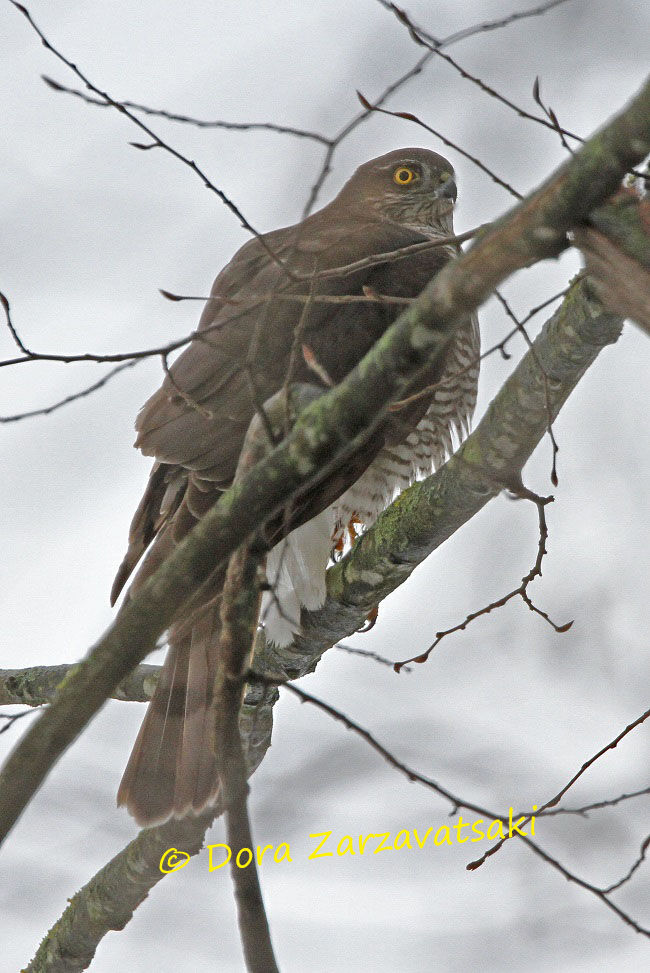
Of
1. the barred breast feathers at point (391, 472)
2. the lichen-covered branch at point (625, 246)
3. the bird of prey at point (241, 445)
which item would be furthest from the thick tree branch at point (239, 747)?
the barred breast feathers at point (391, 472)

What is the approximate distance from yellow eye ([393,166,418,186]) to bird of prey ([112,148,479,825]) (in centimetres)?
108

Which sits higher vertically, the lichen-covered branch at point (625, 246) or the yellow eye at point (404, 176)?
the yellow eye at point (404, 176)

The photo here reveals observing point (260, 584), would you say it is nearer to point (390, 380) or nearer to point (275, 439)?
point (275, 439)

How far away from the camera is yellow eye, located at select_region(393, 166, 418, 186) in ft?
15.9

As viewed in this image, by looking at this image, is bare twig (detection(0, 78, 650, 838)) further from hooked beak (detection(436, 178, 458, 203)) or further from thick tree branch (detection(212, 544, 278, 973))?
hooked beak (detection(436, 178, 458, 203))

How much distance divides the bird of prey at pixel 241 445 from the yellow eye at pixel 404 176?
1081 mm

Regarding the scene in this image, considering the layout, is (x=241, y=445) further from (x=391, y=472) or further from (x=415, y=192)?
(x=415, y=192)

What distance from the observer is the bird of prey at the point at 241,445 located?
305 cm

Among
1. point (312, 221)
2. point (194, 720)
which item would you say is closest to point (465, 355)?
point (312, 221)

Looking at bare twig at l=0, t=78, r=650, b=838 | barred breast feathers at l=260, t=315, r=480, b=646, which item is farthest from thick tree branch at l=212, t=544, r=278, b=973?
barred breast feathers at l=260, t=315, r=480, b=646

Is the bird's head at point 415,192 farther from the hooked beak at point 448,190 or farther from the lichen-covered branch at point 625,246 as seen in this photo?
the lichen-covered branch at point 625,246

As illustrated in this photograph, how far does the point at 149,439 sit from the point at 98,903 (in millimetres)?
1466

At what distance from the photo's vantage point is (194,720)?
3.19m

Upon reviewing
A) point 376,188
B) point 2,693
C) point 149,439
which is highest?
point 376,188
